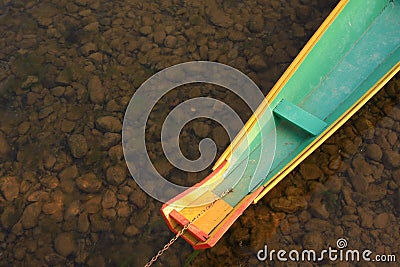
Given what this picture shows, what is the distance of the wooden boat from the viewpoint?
12.9 feet

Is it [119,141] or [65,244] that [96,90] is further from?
[65,244]

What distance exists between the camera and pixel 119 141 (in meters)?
5.07

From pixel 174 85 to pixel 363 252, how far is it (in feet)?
9.99

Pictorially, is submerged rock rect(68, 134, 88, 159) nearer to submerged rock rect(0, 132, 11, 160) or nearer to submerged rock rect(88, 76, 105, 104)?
submerged rock rect(88, 76, 105, 104)

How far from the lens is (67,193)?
4711 mm

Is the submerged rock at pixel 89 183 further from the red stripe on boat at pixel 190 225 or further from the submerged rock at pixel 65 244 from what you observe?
the red stripe on boat at pixel 190 225

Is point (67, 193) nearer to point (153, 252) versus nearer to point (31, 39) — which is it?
point (153, 252)

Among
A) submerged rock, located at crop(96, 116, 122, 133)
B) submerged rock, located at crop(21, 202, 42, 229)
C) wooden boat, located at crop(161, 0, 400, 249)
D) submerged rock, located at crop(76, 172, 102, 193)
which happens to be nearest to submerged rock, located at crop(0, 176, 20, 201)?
submerged rock, located at crop(21, 202, 42, 229)
